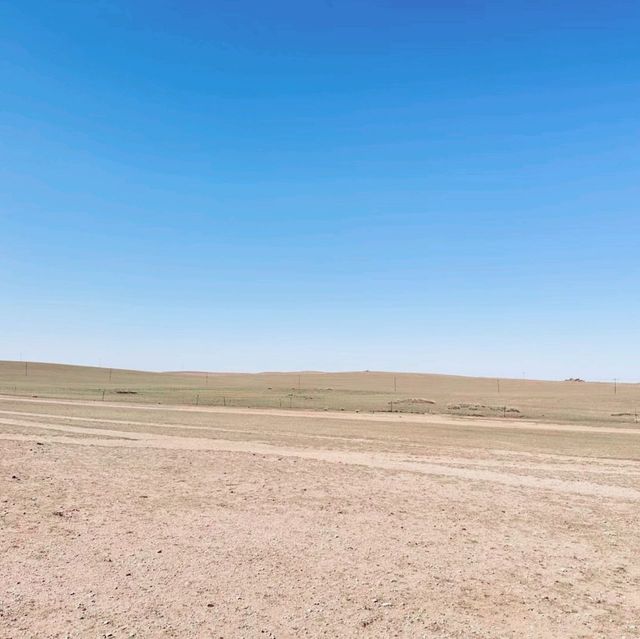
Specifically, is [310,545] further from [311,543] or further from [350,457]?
[350,457]

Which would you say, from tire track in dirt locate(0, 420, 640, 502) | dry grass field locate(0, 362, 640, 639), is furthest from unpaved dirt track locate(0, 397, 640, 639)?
tire track in dirt locate(0, 420, 640, 502)

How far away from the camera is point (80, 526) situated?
1054cm

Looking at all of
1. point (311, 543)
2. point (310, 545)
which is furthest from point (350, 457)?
point (310, 545)

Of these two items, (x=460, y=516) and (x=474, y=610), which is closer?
(x=474, y=610)

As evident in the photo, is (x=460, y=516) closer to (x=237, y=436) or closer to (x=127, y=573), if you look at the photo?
(x=127, y=573)

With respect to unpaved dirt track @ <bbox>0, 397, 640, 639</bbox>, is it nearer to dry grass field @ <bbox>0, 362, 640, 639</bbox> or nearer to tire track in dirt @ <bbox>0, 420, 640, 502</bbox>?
dry grass field @ <bbox>0, 362, 640, 639</bbox>

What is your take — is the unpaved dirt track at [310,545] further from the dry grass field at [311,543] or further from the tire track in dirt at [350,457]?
the tire track in dirt at [350,457]

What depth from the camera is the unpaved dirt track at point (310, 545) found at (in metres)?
6.98

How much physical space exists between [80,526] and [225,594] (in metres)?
4.26

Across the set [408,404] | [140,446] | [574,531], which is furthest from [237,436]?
[408,404]

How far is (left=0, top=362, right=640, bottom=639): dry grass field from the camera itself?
6.98 meters

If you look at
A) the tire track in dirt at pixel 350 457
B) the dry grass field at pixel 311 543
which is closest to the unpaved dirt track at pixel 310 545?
the dry grass field at pixel 311 543

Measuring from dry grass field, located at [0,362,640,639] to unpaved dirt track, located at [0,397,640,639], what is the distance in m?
0.04

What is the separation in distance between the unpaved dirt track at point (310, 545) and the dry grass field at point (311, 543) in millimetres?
38
